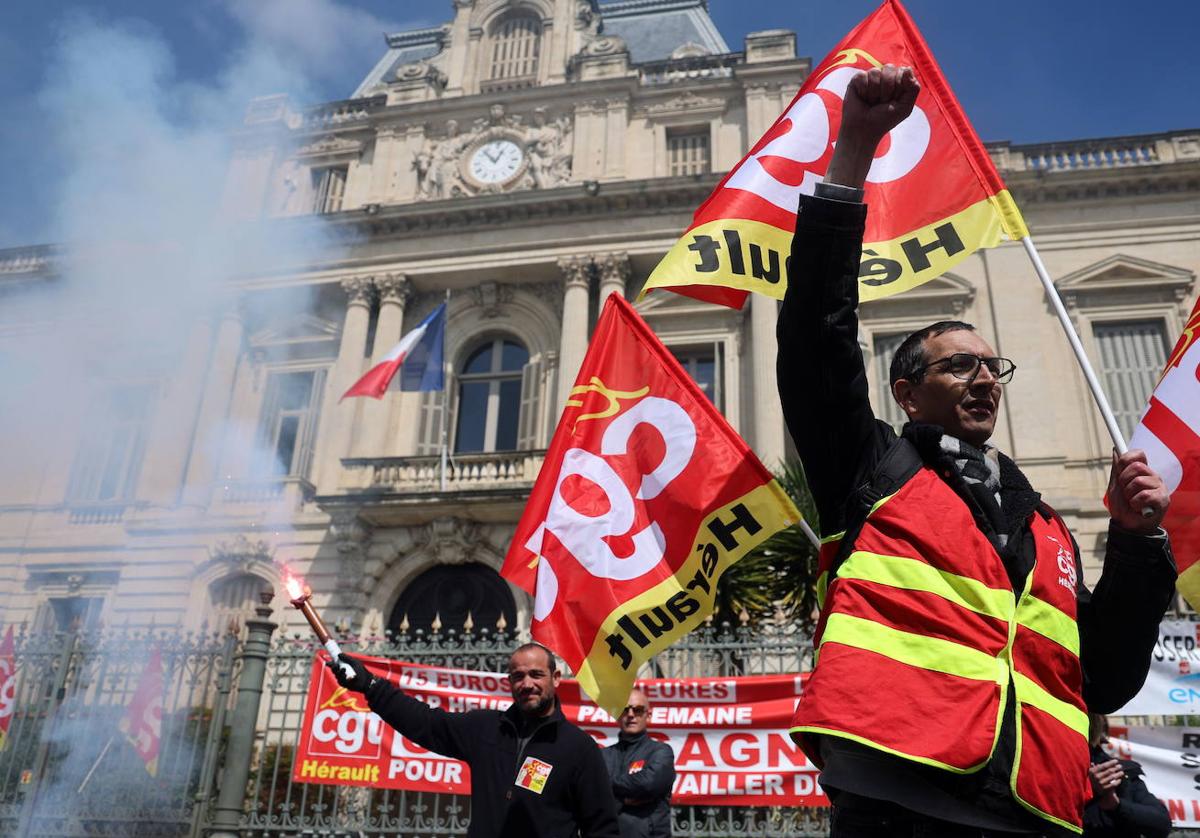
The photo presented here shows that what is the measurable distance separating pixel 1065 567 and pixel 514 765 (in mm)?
2760

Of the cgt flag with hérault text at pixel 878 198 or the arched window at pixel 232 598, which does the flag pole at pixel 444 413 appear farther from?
the cgt flag with hérault text at pixel 878 198

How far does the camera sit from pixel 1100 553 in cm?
1470

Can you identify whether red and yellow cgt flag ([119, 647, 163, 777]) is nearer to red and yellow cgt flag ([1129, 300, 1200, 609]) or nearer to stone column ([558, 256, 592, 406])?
red and yellow cgt flag ([1129, 300, 1200, 609])

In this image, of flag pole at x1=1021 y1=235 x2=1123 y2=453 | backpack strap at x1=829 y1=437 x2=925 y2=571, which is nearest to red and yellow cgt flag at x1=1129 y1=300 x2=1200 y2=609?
flag pole at x1=1021 y1=235 x2=1123 y2=453

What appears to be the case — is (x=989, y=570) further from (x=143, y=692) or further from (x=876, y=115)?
(x=143, y=692)

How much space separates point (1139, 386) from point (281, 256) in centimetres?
1804

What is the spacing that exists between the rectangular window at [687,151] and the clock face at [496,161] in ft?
11.1

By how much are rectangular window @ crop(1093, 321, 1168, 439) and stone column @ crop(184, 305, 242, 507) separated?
57.5 feet

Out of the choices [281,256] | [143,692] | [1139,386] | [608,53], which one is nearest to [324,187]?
[281,256]

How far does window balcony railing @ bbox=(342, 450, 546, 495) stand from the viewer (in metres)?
16.6

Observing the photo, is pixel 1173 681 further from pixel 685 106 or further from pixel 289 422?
pixel 289 422

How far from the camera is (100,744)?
8.08 m

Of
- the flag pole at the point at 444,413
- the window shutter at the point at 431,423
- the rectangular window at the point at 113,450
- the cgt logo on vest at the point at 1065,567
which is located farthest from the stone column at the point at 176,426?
the cgt logo on vest at the point at 1065,567

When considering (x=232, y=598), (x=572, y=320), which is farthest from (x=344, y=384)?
(x=572, y=320)
